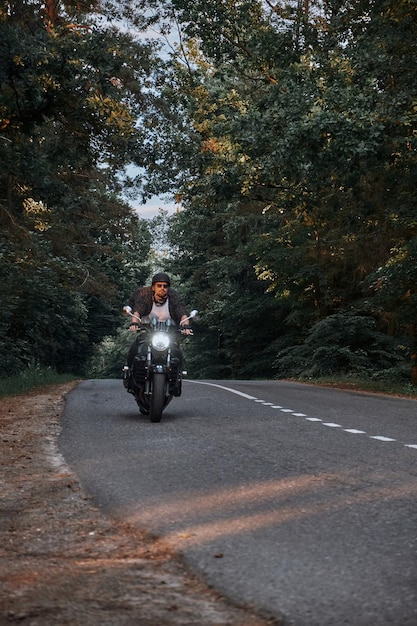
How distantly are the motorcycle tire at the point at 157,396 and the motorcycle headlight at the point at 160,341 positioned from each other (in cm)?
39

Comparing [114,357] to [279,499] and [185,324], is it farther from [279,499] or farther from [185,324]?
[279,499]

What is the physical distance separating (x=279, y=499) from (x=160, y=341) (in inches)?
280

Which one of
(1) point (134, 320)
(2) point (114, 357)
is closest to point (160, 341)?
(1) point (134, 320)

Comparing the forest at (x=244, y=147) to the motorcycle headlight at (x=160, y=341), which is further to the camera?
the forest at (x=244, y=147)

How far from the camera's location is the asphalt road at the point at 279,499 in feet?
16.4

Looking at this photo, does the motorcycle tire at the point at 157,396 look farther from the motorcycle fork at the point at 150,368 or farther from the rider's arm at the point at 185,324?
the rider's arm at the point at 185,324

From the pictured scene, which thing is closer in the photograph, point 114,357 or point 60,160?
point 60,160

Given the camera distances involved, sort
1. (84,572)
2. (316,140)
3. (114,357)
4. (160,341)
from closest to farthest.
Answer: (84,572) → (160,341) → (316,140) → (114,357)

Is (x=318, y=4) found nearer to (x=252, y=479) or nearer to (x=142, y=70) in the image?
(x=142, y=70)

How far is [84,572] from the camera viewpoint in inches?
215

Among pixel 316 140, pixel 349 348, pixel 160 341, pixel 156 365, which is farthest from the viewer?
pixel 349 348

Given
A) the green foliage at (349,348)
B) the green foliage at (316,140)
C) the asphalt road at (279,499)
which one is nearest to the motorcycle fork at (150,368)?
the asphalt road at (279,499)

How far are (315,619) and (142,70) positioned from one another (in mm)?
30012

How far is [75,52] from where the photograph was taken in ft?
Answer: 59.2
